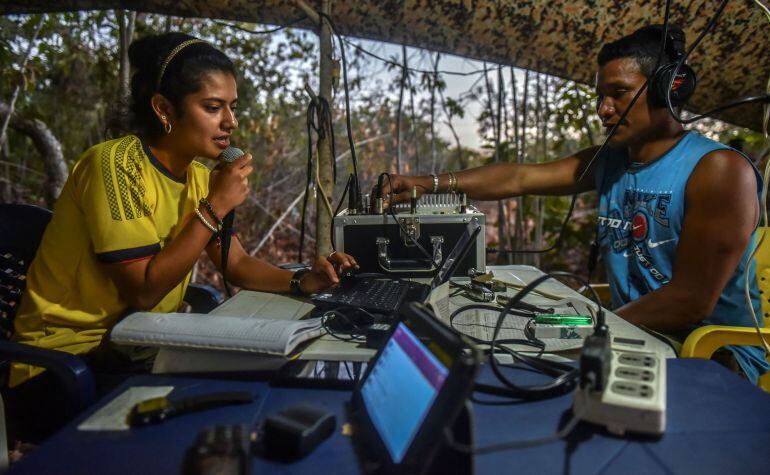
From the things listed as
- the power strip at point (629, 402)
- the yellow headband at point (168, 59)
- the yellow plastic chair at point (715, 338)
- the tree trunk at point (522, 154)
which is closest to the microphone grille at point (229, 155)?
the yellow headband at point (168, 59)

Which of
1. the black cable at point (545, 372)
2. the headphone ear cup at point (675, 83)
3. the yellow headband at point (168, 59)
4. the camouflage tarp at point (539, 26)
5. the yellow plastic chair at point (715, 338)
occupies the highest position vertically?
the camouflage tarp at point (539, 26)

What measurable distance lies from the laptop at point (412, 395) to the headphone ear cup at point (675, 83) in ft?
4.49

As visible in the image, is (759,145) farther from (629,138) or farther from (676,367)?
(676,367)

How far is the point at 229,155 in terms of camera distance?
1673 mm

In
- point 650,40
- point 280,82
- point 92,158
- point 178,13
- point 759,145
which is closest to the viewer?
point 92,158

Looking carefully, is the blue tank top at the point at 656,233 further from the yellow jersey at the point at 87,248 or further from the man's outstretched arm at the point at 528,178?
the yellow jersey at the point at 87,248

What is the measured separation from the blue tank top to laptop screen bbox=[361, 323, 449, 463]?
1284mm

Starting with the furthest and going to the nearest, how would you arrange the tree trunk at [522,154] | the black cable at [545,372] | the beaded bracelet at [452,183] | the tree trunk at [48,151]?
1. the tree trunk at [522,154]
2. the tree trunk at [48,151]
3. the beaded bracelet at [452,183]
4. the black cable at [545,372]

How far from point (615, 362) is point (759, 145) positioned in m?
3.17

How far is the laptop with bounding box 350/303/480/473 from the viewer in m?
0.60

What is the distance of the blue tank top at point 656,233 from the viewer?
1.70 metres

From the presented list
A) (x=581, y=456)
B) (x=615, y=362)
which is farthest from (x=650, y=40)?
(x=581, y=456)

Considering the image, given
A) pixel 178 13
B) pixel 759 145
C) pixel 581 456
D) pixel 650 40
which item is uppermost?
pixel 178 13

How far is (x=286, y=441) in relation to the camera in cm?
74
